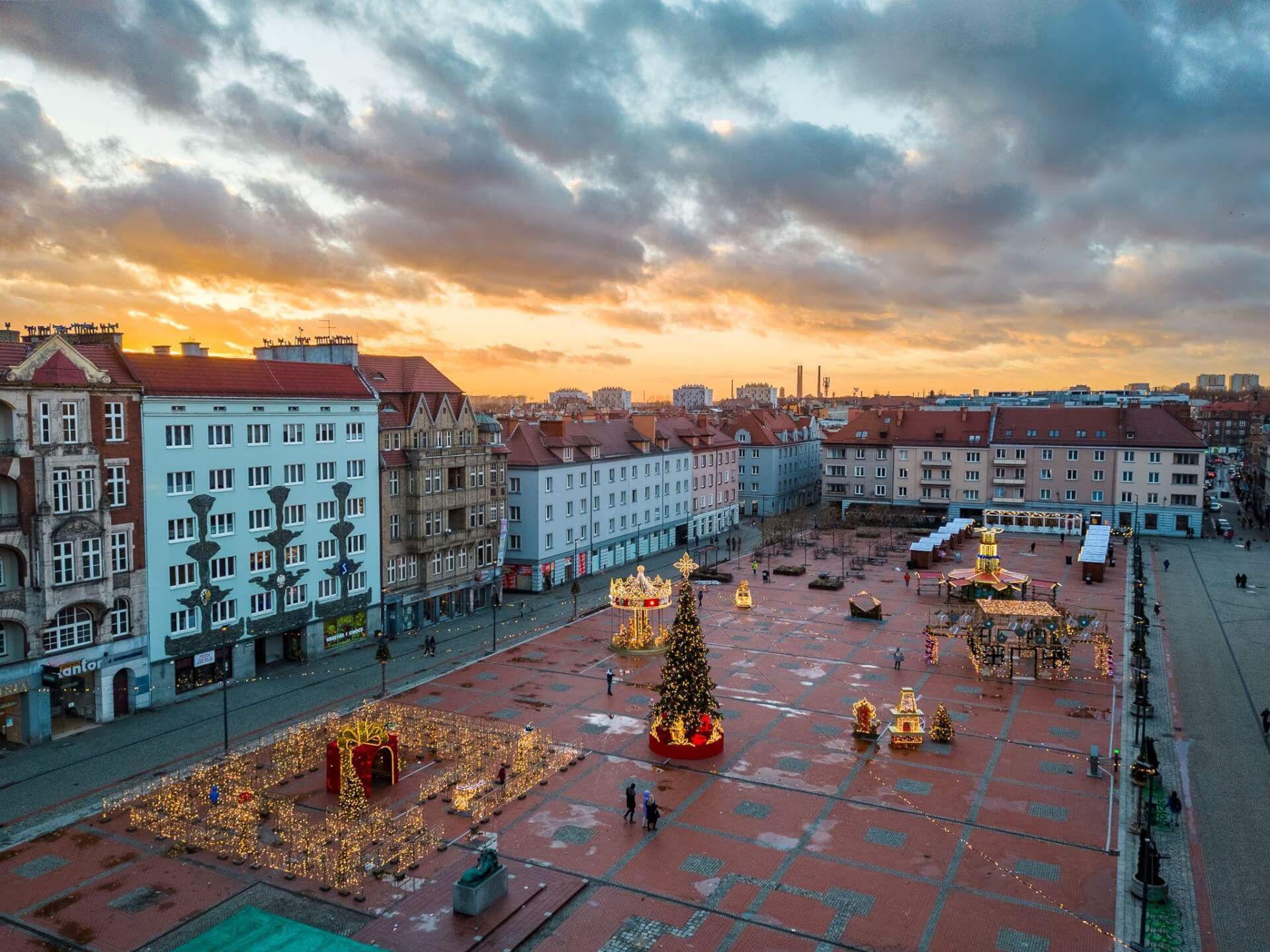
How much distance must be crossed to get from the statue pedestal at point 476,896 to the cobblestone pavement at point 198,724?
15600 mm

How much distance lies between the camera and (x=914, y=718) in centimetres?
3788

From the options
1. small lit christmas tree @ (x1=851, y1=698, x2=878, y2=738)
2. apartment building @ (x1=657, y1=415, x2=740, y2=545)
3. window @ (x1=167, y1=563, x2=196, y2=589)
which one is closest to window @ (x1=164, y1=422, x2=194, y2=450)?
window @ (x1=167, y1=563, x2=196, y2=589)

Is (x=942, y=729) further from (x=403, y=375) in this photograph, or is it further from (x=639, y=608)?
(x=403, y=375)

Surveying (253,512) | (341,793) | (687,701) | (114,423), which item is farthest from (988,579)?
(114,423)

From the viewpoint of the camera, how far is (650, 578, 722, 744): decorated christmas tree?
36.2 meters

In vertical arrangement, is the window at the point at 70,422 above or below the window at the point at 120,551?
above

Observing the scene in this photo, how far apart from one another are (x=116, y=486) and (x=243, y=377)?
30.0ft

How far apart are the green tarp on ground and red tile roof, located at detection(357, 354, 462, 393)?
39896 mm

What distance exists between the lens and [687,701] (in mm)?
36188

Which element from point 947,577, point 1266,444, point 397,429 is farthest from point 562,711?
point 1266,444

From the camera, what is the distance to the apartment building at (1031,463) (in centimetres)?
9944

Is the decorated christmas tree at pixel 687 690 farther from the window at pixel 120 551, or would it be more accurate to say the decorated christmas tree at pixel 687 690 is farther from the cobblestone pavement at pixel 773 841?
the window at pixel 120 551

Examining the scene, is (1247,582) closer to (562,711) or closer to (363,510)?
(562,711)

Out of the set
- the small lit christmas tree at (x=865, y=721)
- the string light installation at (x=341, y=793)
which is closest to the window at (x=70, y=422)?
the string light installation at (x=341, y=793)
